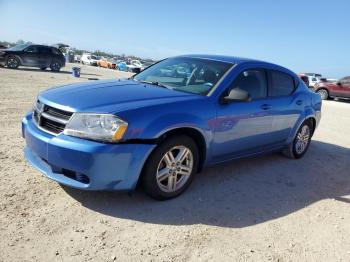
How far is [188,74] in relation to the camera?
197 inches

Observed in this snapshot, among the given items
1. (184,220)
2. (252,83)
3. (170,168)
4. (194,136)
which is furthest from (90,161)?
(252,83)

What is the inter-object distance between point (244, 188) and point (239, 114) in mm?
974

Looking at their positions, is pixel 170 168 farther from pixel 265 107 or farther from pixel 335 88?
pixel 335 88

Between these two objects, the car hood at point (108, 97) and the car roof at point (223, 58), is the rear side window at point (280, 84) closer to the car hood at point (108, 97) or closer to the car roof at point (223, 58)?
the car roof at point (223, 58)

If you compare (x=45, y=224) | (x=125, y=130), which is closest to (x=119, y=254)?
(x=45, y=224)

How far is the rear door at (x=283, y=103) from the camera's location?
5547 mm

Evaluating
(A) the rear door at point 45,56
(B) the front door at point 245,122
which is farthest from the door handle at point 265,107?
(A) the rear door at point 45,56

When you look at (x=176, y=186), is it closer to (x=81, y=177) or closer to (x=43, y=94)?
(x=81, y=177)

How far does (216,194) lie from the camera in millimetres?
4594

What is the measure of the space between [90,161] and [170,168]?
97 centimetres

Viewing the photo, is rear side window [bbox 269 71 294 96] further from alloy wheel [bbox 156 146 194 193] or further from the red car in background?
the red car in background

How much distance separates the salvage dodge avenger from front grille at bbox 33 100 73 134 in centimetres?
1

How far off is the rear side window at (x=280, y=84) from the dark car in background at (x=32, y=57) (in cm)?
1964

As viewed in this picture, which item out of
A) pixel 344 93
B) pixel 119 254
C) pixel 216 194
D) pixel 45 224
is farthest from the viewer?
pixel 344 93
